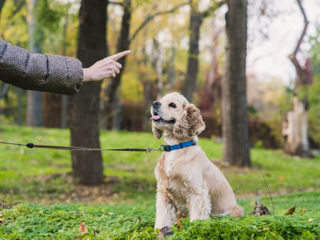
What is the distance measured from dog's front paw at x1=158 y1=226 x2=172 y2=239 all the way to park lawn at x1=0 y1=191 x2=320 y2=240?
0.13 metres

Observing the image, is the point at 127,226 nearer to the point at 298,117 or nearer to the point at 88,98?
the point at 88,98

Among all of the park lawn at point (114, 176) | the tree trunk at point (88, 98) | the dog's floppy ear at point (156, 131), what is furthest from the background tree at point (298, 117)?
the dog's floppy ear at point (156, 131)

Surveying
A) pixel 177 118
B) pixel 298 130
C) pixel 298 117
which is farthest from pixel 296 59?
pixel 177 118

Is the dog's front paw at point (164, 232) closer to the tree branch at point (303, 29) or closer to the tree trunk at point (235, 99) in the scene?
the tree trunk at point (235, 99)

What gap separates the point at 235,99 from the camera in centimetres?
1270

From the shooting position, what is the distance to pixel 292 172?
45.1ft

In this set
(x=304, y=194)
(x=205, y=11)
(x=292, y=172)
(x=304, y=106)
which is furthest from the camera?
(x=304, y=106)

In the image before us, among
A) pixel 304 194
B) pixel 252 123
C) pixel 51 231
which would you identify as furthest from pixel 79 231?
pixel 252 123

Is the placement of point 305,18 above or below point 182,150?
above

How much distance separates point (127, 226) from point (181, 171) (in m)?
0.93

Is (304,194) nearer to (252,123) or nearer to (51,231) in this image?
(51,231)

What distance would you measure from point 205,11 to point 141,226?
12.7m

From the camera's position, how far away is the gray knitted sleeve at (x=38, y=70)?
3.19 m

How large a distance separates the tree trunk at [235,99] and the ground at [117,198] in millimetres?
569
